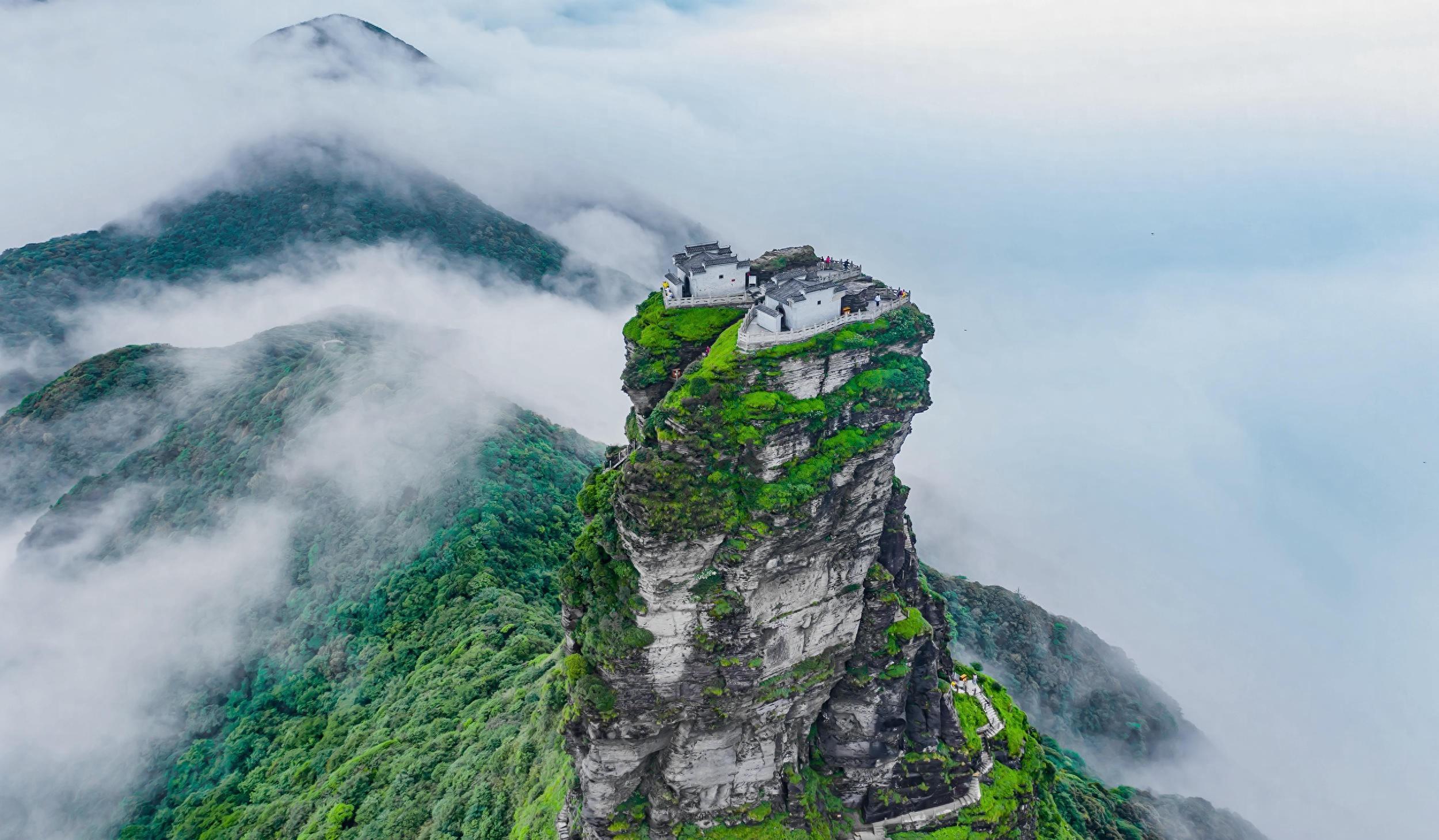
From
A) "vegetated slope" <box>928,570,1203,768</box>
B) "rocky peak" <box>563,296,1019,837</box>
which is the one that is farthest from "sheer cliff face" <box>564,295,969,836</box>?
"vegetated slope" <box>928,570,1203,768</box>

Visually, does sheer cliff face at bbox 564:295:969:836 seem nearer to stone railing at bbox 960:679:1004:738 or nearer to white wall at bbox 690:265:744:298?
white wall at bbox 690:265:744:298

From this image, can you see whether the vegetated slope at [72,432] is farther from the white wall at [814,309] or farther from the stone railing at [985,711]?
the stone railing at [985,711]

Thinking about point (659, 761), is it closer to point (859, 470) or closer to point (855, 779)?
point (855, 779)

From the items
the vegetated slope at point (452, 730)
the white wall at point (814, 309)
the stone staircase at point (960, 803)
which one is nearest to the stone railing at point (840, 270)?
the white wall at point (814, 309)

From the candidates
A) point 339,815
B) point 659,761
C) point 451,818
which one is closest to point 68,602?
point 339,815

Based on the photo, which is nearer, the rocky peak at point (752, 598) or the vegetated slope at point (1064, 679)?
the rocky peak at point (752, 598)

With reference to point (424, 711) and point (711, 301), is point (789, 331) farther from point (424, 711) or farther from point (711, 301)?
point (424, 711)

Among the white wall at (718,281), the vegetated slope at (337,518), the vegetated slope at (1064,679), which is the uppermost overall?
the white wall at (718,281)
